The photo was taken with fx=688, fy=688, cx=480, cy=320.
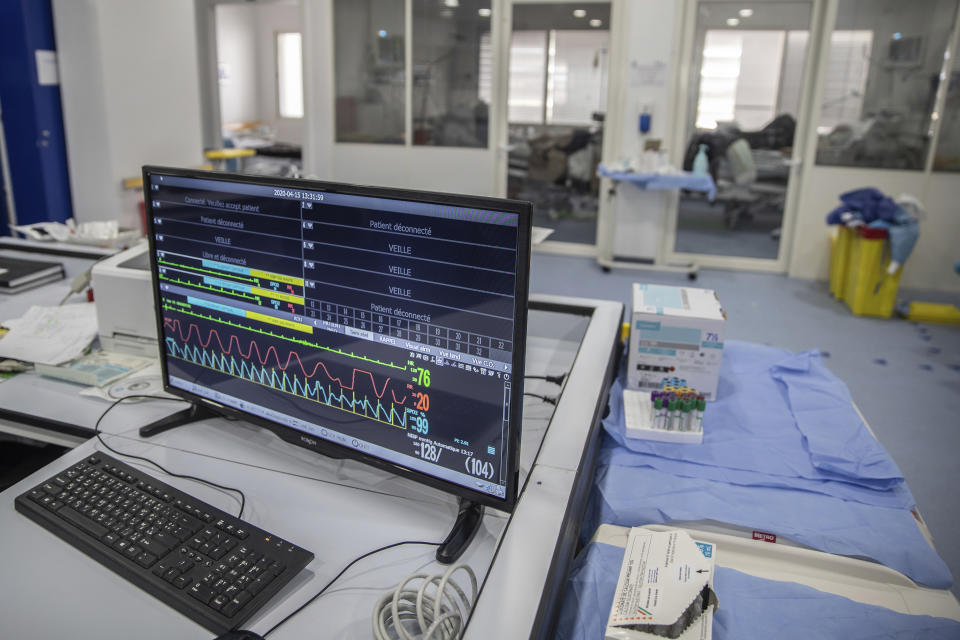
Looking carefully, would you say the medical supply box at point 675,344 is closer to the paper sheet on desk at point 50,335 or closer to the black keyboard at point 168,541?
the black keyboard at point 168,541

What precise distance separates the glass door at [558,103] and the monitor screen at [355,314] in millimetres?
4474

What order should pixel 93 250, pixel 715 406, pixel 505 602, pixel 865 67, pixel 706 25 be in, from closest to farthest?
pixel 505 602 → pixel 715 406 → pixel 93 250 → pixel 865 67 → pixel 706 25

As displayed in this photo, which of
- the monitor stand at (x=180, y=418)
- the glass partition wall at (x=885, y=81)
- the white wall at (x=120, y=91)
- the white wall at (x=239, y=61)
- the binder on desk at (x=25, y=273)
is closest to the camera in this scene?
the monitor stand at (x=180, y=418)

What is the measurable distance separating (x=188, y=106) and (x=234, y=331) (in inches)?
171

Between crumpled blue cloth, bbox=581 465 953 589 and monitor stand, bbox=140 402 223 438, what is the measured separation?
2.63 feet

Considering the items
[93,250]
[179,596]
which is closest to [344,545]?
[179,596]

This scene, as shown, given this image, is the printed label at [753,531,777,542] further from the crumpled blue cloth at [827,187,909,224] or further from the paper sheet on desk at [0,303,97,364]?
the crumpled blue cloth at [827,187,909,224]

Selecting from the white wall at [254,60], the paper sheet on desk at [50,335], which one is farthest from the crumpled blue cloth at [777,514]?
the white wall at [254,60]

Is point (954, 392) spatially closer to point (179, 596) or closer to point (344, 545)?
point (344, 545)

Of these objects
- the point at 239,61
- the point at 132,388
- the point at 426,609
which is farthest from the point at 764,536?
the point at 239,61

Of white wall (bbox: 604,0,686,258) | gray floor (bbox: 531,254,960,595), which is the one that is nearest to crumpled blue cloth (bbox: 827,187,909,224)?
gray floor (bbox: 531,254,960,595)

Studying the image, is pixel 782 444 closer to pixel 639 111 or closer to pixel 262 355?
pixel 262 355

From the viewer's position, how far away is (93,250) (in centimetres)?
250

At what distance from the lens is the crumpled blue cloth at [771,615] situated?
101 centimetres
